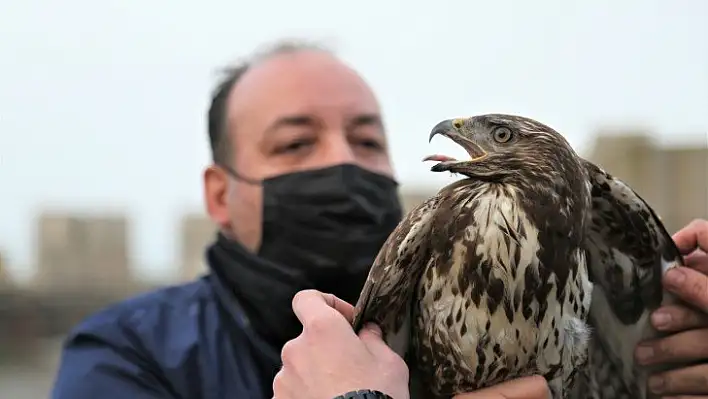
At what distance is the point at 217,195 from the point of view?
2580 millimetres

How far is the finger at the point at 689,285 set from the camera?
1.50 m

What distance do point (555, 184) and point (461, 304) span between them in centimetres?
27

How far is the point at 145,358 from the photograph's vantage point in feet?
6.84

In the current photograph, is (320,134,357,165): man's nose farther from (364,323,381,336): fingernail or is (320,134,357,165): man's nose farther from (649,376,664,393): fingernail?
(649,376,664,393): fingernail

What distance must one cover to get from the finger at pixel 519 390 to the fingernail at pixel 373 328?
0.20 m

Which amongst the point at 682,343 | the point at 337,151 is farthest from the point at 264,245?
the point at 682,343

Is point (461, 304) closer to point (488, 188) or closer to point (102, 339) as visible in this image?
point (488, 188)

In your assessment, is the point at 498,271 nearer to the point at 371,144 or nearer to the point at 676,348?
the point at 676,348

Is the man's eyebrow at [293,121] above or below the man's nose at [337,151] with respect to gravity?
above

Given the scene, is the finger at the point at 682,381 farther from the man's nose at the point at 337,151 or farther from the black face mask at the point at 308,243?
the man's nose at the point at 337,151

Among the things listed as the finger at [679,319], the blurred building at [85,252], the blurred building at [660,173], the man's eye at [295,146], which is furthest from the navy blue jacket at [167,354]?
the blurred building at [85,252]

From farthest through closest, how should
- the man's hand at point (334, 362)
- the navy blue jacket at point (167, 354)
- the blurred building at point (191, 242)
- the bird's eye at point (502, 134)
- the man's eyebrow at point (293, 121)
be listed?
the blurred building at point (191, 242), the man's eyebrow at point (293, 121), the navy blue jacket at point (167, 354), the bird's eye at point (502, 134), the man's hand at point (334, 362)

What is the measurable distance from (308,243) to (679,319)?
3.62 feet

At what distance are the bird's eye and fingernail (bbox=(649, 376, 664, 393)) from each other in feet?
2.16
